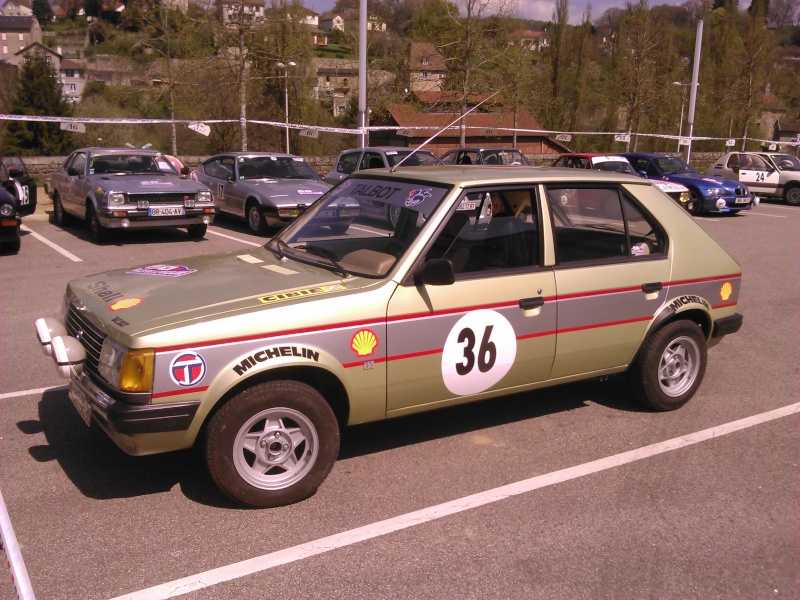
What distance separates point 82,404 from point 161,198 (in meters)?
8.92

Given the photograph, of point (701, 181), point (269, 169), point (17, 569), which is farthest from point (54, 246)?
point (701, 181)

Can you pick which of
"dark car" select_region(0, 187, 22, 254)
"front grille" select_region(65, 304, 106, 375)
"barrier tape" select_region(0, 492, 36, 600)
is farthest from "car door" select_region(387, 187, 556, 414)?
"dark car" select_region(0, 187, 22, 254)

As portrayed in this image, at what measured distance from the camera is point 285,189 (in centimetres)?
1398

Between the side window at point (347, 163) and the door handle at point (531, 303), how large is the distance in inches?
515

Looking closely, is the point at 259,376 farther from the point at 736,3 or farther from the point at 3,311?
the point at 736,3

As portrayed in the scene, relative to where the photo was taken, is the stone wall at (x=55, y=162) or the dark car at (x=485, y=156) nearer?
the dark car at (x=485, y=156)

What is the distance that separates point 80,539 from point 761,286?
31.1 ft

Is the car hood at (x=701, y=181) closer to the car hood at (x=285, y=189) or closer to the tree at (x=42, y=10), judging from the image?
the car hood at (x=285, y=189)

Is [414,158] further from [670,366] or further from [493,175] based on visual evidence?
[493,175]

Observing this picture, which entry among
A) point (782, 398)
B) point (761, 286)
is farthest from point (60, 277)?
point (761, 286)

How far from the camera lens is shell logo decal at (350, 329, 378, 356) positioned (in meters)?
4.10

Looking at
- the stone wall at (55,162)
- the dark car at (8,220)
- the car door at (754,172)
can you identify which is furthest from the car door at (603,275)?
the car door at (754,172)

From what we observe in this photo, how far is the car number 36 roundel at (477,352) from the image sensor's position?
444cm

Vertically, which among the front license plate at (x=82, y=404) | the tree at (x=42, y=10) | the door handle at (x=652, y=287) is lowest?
the front license plate at (x=82, y=404)
